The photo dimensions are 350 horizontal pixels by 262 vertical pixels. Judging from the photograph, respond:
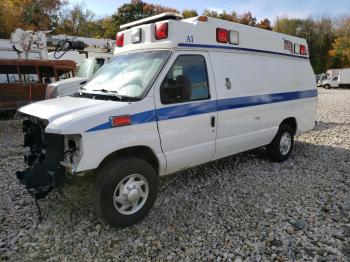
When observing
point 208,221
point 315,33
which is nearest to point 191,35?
point 208,221

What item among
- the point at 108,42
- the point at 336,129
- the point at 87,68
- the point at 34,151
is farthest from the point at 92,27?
the point at 34,151

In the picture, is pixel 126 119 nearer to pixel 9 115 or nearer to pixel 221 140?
pixel 221 140

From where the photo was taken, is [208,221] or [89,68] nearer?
[208,221]

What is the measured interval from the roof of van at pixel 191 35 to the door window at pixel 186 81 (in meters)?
0.20

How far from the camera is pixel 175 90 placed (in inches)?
Answer: 160

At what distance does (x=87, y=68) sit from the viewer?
11102mm

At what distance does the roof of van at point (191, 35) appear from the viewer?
4262 millimetres

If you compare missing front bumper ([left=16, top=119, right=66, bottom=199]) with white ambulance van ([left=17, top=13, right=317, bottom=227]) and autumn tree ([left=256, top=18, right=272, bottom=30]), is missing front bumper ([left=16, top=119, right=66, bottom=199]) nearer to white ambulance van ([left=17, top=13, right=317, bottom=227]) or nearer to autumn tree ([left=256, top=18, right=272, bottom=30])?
white ambulance van ([left=17, top=13, right=317, bottom=227])

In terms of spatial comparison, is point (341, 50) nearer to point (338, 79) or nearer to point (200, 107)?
point (338, 79)

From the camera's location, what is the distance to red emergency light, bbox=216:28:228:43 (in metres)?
4.80

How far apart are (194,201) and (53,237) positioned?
1954 mm

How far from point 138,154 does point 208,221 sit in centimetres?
125

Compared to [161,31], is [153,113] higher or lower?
lower

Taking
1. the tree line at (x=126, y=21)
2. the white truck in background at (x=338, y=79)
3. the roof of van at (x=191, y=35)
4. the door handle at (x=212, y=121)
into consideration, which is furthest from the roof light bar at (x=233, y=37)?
the white truck in background at (x=338, y=79)
